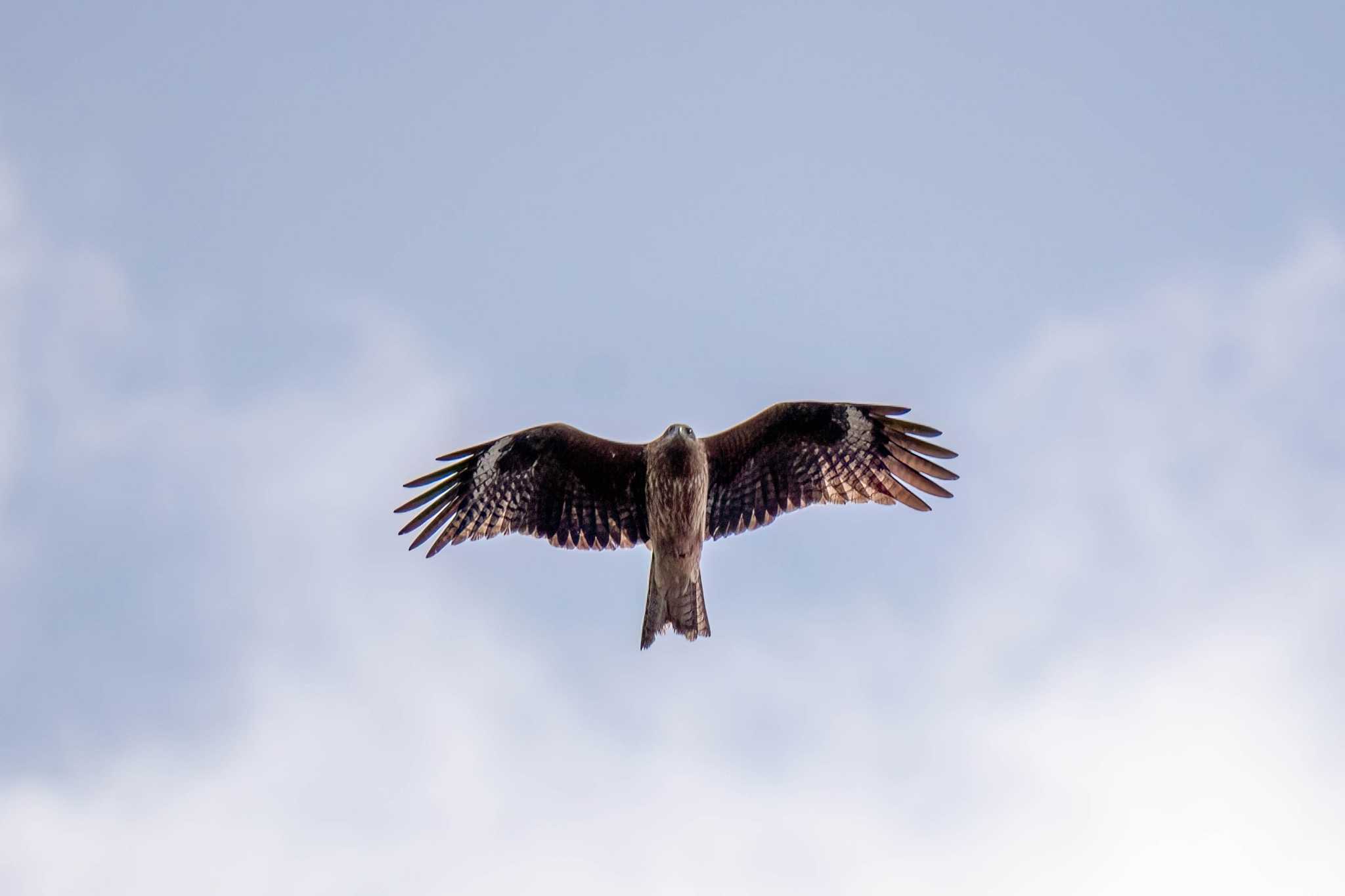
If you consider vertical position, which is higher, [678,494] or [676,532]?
[678,494]

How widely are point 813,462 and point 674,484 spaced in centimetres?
134

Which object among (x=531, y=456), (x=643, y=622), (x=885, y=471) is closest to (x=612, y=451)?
(x=531, y=456)

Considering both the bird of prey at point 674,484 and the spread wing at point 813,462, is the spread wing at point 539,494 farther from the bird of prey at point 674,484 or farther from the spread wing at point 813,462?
the spread wing at point 813,462

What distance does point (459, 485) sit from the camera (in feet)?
41.3

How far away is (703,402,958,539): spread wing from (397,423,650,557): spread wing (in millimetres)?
764

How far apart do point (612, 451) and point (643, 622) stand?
149 centimetres

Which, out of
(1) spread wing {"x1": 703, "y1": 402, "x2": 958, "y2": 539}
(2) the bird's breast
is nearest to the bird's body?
(2) the bird's breast

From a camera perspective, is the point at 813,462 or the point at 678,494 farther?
the point at 813,462

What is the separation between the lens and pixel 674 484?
1181cm

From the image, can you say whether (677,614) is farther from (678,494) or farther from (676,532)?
(678,494)

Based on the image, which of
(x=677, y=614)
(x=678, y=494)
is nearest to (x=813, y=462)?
(x=678, y=494)

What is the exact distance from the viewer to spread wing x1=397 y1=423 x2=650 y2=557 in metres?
12.4

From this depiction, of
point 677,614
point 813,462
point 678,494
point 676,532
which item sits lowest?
point 677,614

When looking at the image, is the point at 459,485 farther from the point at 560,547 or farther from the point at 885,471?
the point at 885,471
